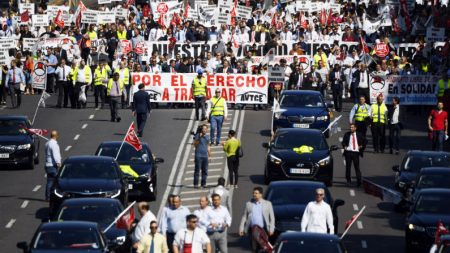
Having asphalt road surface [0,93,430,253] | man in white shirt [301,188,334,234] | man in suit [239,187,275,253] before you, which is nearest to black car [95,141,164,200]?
asphalt road surface [0,93,430,253]

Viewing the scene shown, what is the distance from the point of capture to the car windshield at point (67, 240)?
30781 mm

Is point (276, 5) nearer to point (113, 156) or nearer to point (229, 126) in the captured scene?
point (229, 126)

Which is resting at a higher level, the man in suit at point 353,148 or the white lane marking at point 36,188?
the man in suit at point 353,148

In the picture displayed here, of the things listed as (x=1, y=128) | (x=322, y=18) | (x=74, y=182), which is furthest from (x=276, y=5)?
(x=74, y=182)

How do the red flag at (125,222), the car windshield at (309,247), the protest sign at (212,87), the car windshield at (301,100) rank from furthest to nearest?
the protest sign at (212,87) → the car windshield at (301,100) → the red flag at (125,222) → the car windshield at (309,247)

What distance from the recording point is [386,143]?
53.1 meters

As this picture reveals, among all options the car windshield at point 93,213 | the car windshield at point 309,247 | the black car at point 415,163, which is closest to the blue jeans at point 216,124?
the black car at point 415,163

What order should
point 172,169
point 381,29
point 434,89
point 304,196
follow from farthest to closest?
point 381,29, point 434,89, point 172,169, point 304,196

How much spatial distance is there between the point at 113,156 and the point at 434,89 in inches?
710

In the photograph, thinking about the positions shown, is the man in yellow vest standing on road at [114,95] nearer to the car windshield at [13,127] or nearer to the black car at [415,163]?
the car windshield at [13,127]

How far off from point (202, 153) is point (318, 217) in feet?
38.1

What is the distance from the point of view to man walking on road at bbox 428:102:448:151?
161 feet

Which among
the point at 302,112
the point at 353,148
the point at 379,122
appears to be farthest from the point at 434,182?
the point at 302,112

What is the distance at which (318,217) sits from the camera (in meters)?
32.7
